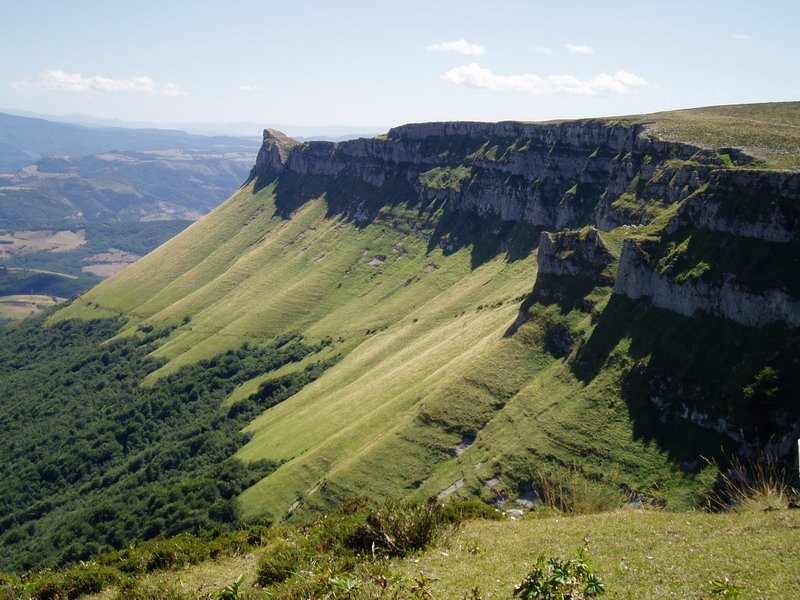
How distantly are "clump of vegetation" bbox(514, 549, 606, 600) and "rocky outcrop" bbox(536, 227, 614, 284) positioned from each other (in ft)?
325

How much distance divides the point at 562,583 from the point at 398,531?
1458cm

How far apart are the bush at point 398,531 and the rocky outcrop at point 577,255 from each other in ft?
300

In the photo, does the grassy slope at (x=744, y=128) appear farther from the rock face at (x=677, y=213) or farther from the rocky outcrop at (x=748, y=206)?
the rocky outcrop at (x=748, y=206)

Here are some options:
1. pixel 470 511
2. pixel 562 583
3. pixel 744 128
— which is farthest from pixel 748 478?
pixel 744 128

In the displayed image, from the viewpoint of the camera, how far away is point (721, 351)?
291 ft

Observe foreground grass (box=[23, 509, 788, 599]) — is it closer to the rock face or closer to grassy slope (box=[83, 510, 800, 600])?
grassy slope (box=[83, 510, 800, 600])

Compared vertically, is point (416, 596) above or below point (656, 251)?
below

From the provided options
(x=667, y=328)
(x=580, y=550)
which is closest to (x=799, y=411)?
(x=667, y=328)

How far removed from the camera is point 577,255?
12862 centimetres

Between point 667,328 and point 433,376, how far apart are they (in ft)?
165

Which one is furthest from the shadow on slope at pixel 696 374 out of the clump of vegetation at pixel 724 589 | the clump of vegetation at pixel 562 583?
the clump of vegetation at pixel 562 583

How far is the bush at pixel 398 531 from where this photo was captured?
40.3 metres

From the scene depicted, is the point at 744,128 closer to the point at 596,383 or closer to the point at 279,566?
the point at 596,383

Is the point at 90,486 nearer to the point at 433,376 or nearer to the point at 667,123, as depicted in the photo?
the point at 433,376
